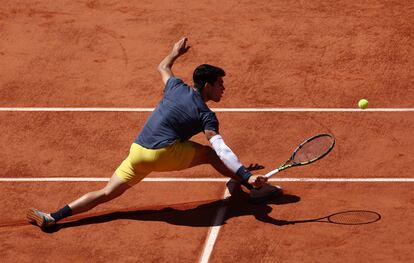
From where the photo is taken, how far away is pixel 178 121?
10586mm

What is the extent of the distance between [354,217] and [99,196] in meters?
2.93

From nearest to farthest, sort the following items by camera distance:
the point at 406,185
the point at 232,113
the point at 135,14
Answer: the point at 406,185 < the point at 232,113 < the point at 135,14

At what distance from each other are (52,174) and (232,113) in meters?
2.77

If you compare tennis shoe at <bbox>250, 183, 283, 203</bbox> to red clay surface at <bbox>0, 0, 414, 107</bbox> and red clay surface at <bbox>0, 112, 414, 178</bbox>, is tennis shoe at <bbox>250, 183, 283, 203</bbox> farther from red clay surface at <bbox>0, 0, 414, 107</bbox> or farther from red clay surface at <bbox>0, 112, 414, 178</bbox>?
red clay surface at <bbox>0, 0, 414, 107</bbox>

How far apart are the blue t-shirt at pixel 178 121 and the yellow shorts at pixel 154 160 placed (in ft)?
0.23

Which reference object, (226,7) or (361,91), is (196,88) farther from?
(226,7)

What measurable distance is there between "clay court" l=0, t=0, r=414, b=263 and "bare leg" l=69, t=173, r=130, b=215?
0.92 ft

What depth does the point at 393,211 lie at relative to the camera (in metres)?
10.7

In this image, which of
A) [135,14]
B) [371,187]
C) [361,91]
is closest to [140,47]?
[135,14]

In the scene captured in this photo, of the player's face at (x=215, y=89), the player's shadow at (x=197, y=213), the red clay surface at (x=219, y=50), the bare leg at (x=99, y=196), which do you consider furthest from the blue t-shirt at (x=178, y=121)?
the red clay surface at (x=219, y=50)

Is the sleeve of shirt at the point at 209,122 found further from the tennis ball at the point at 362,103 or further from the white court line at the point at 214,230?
the tennis ball at the point at 362,103

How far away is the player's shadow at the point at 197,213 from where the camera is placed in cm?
1079

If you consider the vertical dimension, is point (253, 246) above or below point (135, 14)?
below

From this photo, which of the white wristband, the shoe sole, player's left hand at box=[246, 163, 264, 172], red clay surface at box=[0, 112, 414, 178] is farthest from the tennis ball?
the shoe sole
